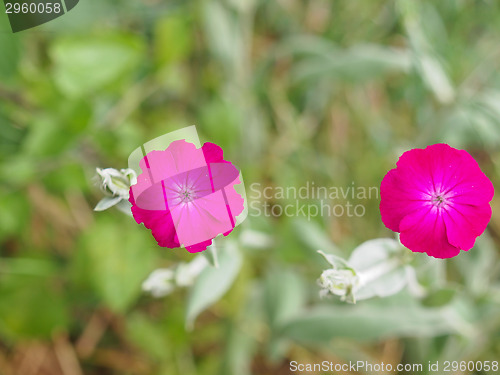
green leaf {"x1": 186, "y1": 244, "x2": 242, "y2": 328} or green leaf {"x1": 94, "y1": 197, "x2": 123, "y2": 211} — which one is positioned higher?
green leaf {"x1": 94, "y1": 197, "x2": 123, "y2": 211}

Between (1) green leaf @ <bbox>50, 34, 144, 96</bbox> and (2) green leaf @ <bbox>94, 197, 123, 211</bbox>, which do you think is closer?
(2) green leaf @ <bbox>94, 197, 123, 211</bbox>

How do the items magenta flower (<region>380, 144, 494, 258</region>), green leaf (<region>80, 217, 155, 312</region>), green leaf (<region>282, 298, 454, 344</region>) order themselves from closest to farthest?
magenta flower (<region>380, 144, 494, 258</region>) → green leaf (<region>282, 298, 454, 344</region>) → green leaf (<region>80, 217, 155, 312</region>)

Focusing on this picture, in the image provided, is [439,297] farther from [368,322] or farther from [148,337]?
[148,337]

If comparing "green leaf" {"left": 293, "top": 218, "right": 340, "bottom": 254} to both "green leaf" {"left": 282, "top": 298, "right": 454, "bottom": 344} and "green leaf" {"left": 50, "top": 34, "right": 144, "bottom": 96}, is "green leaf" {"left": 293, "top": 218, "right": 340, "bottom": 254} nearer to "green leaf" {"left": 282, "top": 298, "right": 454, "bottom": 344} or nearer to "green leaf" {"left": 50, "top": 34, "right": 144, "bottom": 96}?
"green leaf" {"left": 282, "top": 298, "right": 454, "bottom": 344}

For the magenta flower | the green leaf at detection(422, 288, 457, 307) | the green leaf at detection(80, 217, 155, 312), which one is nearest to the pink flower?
the magenta flower

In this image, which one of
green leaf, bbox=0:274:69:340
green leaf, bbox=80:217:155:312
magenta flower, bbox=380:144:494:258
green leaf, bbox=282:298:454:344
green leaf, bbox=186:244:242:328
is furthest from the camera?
green leaf, bbox=0:274:69:340

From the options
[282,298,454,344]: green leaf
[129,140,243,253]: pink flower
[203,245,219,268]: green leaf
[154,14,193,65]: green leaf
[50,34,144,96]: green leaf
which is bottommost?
[282,298,454,344]: green leaf
